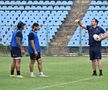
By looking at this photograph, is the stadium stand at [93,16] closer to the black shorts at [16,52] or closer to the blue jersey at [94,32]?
the blue jersey at [94,32]

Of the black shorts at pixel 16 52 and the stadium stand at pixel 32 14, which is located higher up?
the stadium stand at pixel 32 14

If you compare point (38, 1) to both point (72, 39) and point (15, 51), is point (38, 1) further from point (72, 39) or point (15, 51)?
point (15, 51)

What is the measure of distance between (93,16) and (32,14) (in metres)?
5.59

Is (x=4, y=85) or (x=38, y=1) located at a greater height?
(x=38, y=1)

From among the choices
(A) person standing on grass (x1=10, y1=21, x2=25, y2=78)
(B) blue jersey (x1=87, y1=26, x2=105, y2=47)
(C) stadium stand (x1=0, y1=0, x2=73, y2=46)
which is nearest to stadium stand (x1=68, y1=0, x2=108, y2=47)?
(C) stadium stand (x1=0, y1=0, x2=73, y2=46)

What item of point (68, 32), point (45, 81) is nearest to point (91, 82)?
point (45, 81)

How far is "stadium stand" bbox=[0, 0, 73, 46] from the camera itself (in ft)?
121

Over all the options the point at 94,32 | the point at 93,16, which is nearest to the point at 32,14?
the point at 93,16

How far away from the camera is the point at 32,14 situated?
131 feet

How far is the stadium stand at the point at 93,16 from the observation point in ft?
115

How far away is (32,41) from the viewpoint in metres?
15.8

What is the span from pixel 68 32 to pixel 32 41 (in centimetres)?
2175

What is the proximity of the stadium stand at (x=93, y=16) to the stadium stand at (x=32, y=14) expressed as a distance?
1.98m

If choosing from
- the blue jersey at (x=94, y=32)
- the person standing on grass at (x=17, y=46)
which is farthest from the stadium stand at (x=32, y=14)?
the person standing on grass at (x=17, y=46)
